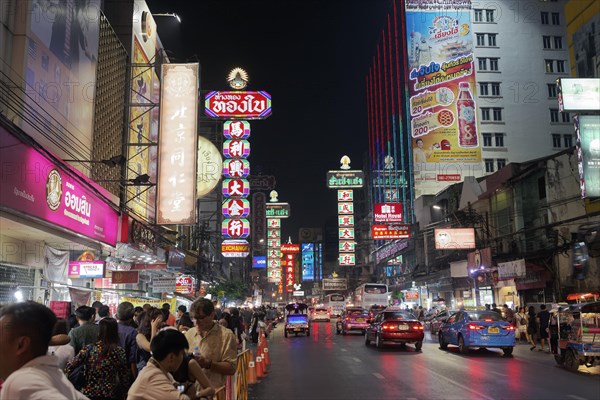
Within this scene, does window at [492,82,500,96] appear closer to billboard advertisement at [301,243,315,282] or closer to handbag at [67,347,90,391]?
handbag at [67,347,90,391]

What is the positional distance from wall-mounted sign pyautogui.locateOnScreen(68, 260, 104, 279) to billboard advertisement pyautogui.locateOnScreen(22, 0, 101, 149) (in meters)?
4.24

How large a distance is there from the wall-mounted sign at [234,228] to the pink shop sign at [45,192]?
24812 mm

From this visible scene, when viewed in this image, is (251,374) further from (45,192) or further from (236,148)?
(236,148)

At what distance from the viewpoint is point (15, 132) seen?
1095 centimetres

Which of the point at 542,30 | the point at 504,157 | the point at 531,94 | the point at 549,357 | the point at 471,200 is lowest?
the point at 549,357

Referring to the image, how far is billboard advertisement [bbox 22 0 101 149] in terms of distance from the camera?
1532cm

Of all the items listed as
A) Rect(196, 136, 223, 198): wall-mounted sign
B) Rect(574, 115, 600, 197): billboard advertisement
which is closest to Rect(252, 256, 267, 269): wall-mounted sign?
Rect(196, 136, 223, 198): wall-mounted sign

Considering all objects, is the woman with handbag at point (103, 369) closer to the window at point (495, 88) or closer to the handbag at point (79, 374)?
the handbag at point (79, 374)

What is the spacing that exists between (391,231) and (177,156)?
3602 cm

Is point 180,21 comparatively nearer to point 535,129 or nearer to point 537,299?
point 537,299

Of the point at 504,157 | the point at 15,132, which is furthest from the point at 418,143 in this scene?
the point at 15,132

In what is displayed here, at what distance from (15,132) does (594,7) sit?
37.9 meters

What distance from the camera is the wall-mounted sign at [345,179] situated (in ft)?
258

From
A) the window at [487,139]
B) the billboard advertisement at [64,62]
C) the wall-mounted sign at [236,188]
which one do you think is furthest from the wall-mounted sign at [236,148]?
the window at [487,139]
